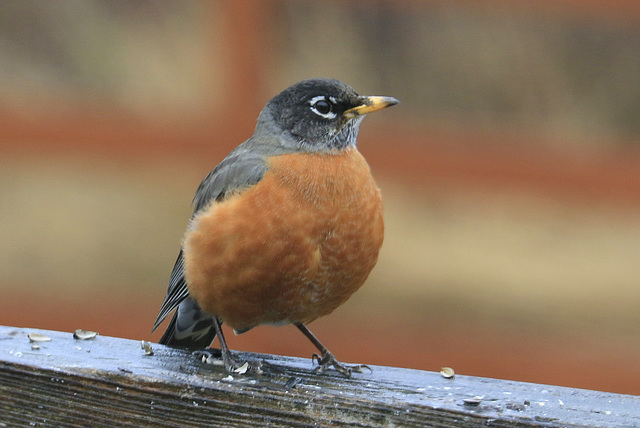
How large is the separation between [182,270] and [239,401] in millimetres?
1014

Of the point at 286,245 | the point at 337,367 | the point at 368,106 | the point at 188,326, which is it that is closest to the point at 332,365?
the point at 337,367

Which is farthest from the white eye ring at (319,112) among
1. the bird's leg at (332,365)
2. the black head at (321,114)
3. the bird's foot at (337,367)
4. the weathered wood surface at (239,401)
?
the weathered wood surface at (239,401)

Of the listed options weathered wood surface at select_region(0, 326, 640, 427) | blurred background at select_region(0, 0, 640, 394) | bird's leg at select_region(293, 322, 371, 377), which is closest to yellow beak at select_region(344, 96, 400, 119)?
bird's leg at select_region(293, 322, 371, 377)

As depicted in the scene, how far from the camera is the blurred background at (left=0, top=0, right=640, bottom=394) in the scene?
355cm

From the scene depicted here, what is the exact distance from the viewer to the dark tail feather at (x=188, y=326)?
2646 millimetres

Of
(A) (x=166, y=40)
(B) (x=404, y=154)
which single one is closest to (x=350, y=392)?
(B) (x=404, y=154)

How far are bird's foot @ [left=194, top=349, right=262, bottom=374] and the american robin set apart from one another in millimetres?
18

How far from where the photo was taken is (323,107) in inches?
110

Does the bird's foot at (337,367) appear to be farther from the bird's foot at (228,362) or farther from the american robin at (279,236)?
the bird's foot at (228,362)

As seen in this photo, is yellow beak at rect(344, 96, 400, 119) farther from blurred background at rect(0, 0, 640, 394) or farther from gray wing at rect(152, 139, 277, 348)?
blurred background at rect(0, 0, 640, 394)

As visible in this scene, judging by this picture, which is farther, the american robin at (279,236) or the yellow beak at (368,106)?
the yellow beak at (368,106)

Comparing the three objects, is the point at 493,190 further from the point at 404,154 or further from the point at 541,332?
the point at 541,332

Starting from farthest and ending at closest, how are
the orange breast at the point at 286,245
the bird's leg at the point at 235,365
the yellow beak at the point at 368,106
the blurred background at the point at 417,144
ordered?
the blurred background at the point at 417,144 → the yellow beak at the point at 368,106 → the orange breast at the point at 286,245 → the bird's leg at the point at 235,365

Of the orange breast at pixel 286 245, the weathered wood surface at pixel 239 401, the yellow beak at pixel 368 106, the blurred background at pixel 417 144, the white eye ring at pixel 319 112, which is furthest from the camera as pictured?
the blurred background at pixel 417 144
